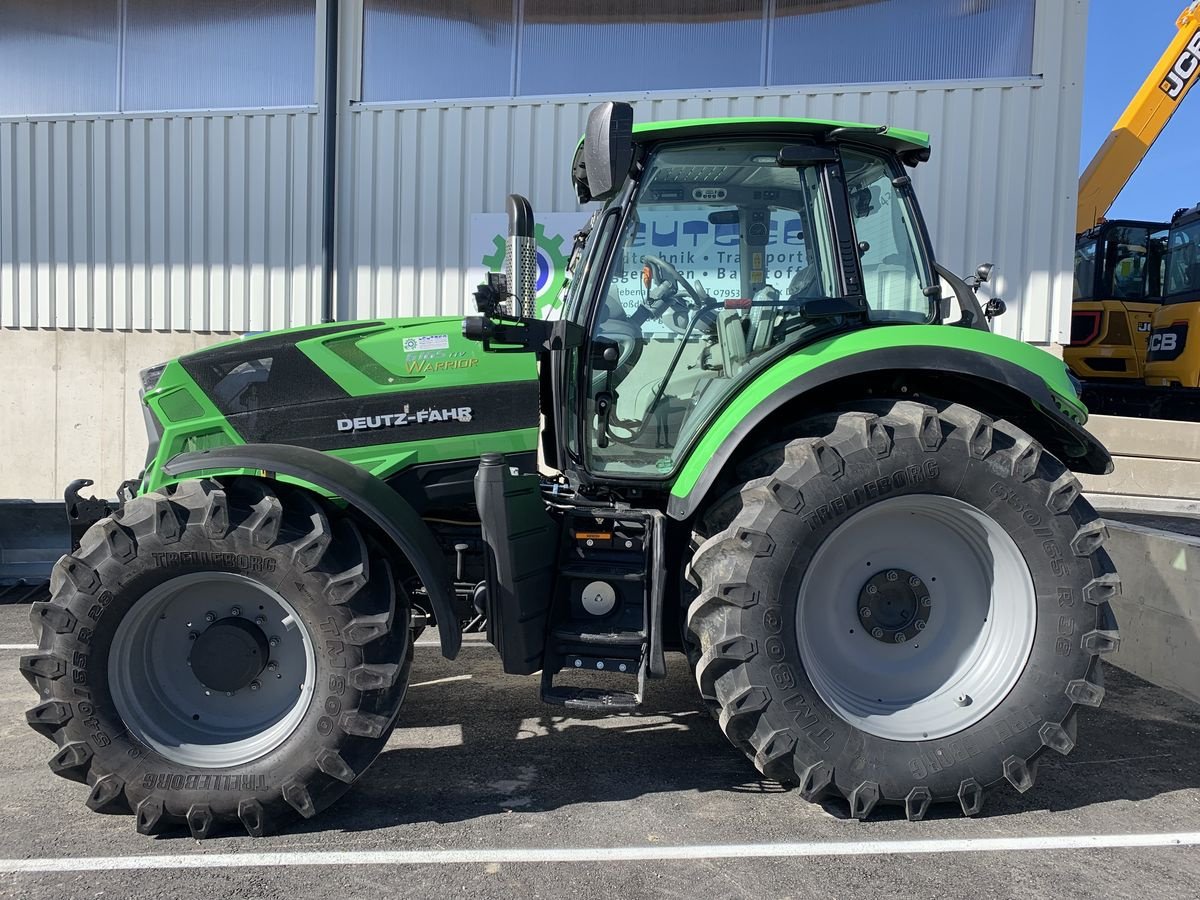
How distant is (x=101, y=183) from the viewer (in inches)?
340

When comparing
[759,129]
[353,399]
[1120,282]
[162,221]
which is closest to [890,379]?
[759,129]

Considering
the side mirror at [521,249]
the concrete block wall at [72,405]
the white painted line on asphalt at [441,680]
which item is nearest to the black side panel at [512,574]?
the side mirror at [521,249]

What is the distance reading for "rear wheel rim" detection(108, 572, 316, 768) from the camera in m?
2.89

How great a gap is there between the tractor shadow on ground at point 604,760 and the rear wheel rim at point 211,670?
1.32ft

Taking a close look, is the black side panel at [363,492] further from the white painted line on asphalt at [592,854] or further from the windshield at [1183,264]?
the windshield at [1183,264]

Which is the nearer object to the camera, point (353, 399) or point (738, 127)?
point (738, 127)

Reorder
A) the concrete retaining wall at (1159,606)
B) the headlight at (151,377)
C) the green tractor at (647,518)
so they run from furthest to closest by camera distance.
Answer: the concrete retaining wall at (1159,606), the headlight at (151,377), the green tractor at (647,518)

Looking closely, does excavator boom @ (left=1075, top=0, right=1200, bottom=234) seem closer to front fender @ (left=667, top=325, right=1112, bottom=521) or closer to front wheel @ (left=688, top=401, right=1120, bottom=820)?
front fender @ (left=667, top=325, right=1112, bottom=521)

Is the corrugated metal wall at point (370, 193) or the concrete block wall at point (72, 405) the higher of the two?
the corrugated metal wall at point (370, 193)

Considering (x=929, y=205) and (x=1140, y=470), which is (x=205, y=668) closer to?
(x=929, y=205)

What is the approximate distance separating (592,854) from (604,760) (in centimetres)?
69

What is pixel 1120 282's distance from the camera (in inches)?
506

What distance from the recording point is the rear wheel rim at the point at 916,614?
Answer: 3080mm

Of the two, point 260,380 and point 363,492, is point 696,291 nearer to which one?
point 363,492
